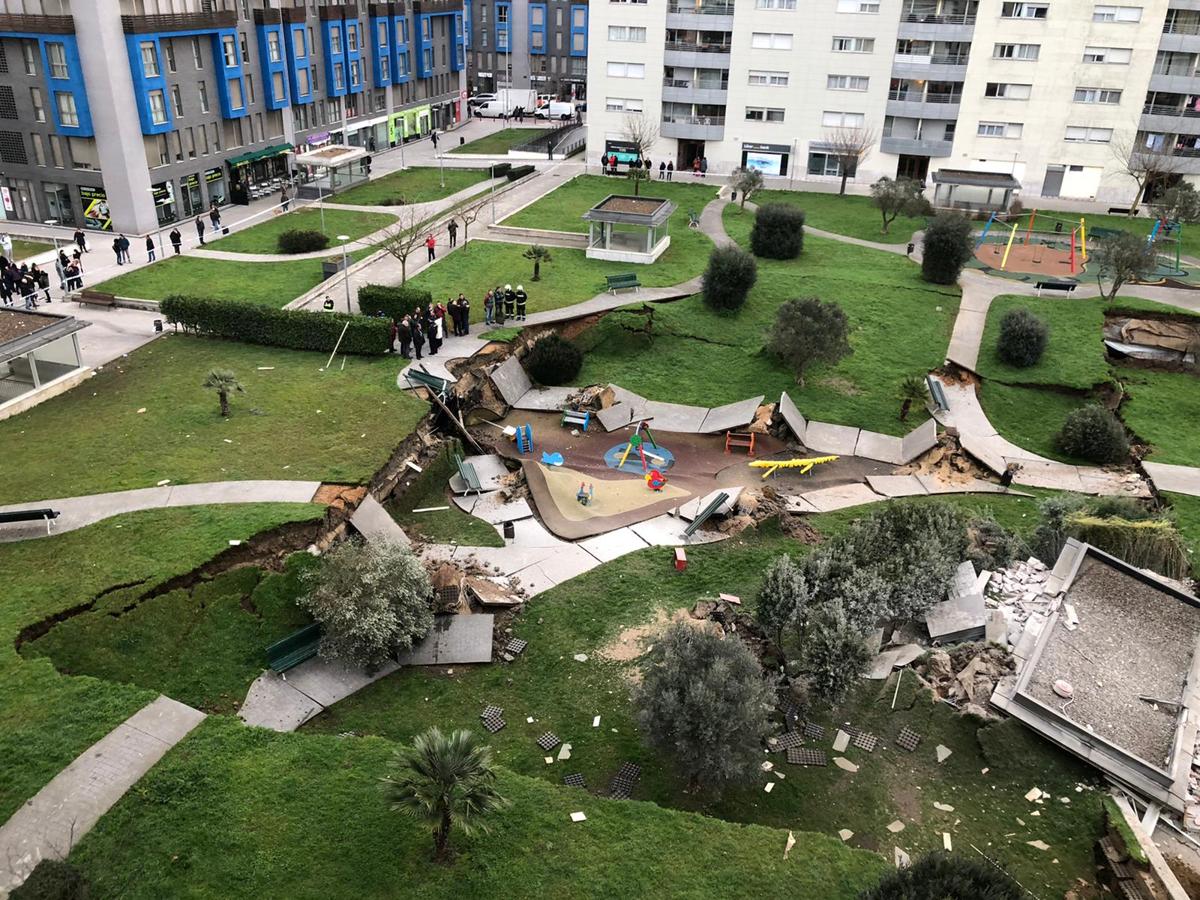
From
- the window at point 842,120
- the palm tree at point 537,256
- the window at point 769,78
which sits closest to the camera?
the palm tree at point 537,256

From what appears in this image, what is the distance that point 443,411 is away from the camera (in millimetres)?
27875

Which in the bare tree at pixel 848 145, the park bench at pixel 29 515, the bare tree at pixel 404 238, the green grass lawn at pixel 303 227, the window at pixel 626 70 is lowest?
the park bench at pixel 29 515

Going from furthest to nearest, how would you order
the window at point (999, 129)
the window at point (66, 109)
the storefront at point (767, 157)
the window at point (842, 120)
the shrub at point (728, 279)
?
the storefront at point (767, 157)
the window at point (842, 120)
the window at point (999, 129)
the window at point (66, 109)
the shrub at point (728, 279)

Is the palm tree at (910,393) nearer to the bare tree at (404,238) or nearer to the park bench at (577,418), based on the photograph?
the park bench at (577,418)

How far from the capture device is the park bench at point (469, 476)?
2500 centimetres

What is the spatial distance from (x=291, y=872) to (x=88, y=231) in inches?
1749

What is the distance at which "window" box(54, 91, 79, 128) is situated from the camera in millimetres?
44219

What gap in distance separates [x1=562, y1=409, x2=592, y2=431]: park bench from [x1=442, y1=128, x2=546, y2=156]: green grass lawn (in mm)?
46710

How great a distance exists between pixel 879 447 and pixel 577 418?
973cm

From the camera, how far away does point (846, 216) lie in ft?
176

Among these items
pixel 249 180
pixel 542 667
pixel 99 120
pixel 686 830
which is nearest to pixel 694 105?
pixel 249 180

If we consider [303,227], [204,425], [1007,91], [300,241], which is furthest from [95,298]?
[1007,91]

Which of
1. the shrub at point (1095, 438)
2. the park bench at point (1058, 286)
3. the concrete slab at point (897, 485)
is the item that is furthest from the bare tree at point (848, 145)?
the concrete slab at point (897, 485)

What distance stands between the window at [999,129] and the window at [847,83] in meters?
8.28
